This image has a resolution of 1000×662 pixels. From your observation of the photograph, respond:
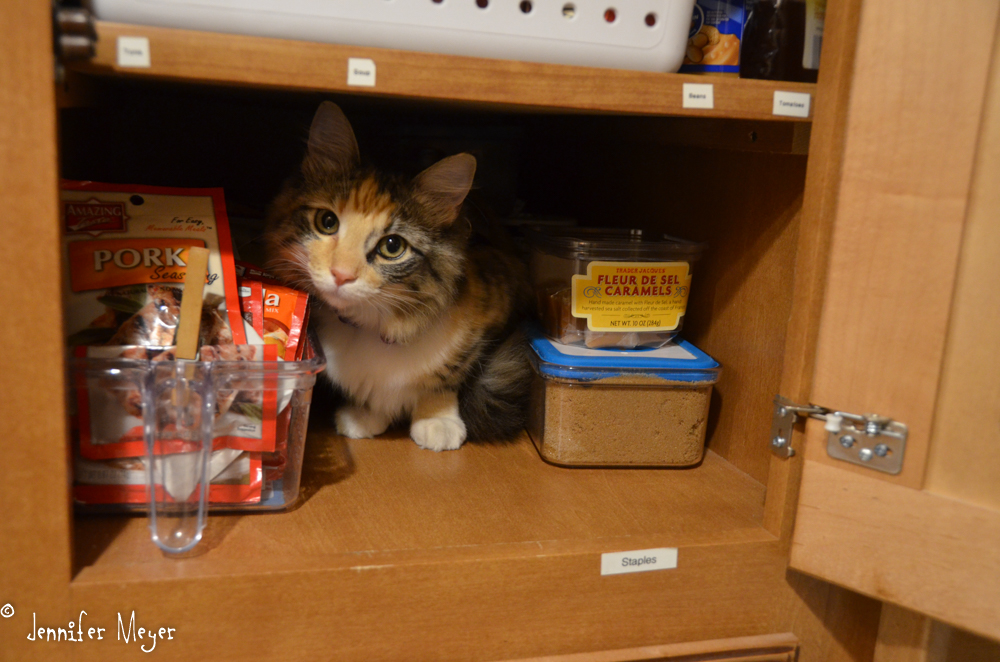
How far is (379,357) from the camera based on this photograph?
1.17 meters

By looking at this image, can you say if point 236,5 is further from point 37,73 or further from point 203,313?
point 203,313

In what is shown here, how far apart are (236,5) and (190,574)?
624 millimetres

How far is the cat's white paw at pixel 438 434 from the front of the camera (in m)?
1.18

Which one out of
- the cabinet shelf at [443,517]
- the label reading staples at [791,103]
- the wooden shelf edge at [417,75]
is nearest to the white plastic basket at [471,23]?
the wooden shelf edge at [417,75]

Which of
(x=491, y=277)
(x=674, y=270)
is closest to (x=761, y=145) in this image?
(x=674, y=270)

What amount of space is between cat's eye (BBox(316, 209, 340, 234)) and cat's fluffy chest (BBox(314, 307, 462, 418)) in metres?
0.16

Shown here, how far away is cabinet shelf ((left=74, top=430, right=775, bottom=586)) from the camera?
0.79 meters

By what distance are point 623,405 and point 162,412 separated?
679mm

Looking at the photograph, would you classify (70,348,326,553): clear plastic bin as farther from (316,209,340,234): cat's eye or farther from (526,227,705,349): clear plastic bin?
(526,227,705,349): clear plastic bin

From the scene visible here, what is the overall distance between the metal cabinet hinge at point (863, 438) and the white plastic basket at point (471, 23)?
1.60ft

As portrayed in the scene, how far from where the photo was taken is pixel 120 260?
877 mm

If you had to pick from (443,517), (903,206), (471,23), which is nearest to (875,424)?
(903,206)

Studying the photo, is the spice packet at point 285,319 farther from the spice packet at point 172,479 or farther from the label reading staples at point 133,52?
the label reading staples at point 133,52
